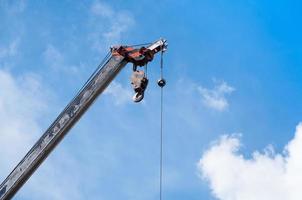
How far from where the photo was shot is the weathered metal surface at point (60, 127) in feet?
55.9

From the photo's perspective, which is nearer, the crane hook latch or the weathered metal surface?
the weathered metal surface

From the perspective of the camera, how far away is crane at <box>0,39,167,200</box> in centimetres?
1712

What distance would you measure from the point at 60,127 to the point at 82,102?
118cm

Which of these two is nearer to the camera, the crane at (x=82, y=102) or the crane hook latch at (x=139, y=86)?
the crane at (x=82, y=102)

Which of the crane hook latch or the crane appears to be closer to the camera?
the crane

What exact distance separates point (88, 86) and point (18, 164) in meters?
3.59

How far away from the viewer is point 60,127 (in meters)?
17.9

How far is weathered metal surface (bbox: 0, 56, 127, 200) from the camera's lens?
17.0 meters

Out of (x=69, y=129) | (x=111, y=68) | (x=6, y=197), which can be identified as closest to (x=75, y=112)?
(x=69, y=129)

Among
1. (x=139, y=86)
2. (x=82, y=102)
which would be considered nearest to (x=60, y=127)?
(x=82, y=102)

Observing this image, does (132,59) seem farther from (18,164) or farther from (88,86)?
(18,164)

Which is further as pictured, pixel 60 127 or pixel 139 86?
pixel 139 86

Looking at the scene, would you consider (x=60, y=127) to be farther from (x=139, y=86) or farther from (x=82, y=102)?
(x=139, y=86)

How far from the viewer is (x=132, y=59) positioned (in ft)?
65.2
